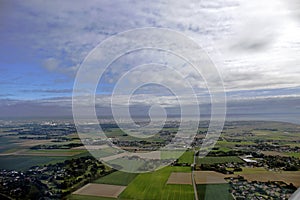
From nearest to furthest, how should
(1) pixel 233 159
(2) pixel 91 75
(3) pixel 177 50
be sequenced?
1. (2) pixel 91 75
2. (3) pixel 177 50
3. (1) pixel 233 159

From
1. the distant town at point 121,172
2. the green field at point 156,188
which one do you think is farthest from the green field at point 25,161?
the green field at point 156,188

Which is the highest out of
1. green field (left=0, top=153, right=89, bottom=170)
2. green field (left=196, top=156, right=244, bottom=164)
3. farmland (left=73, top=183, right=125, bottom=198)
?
green field (left=0, top=153, right=89, bottom=170)

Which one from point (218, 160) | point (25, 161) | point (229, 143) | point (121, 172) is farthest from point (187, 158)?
point (25, 161)

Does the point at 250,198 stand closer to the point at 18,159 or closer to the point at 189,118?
the point at 189,118

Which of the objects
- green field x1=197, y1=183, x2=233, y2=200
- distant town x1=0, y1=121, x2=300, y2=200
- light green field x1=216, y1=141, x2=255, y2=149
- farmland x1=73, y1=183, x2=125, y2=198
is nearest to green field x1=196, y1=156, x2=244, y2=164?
distant town x1=0, y1=121, x2=300, y2=200

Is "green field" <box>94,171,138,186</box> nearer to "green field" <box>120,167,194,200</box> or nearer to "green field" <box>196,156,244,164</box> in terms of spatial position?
"green field" <box>120,167,194,200</box>

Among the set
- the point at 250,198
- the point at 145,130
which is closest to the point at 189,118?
the point at 145,130
